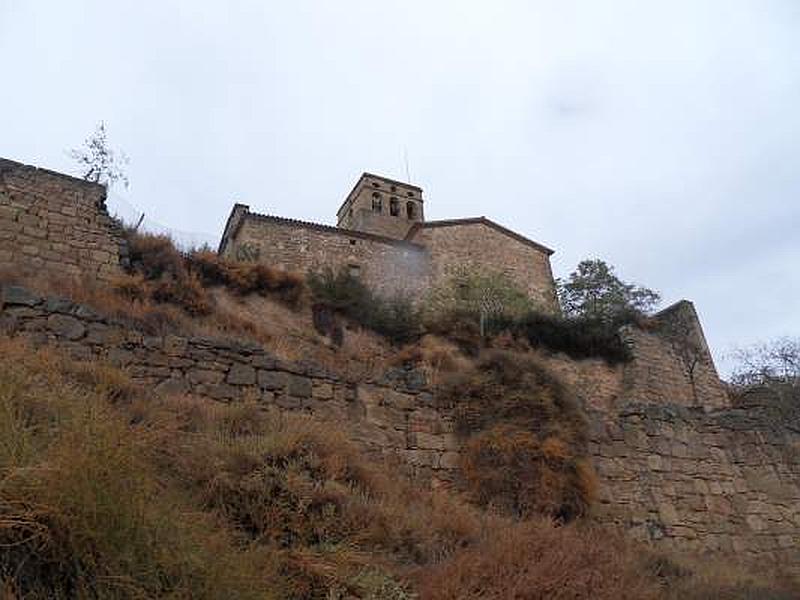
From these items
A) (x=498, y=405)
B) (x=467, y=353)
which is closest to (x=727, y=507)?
(x=498, y=405)

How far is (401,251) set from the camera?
2678 cm

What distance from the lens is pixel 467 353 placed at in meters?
19.8

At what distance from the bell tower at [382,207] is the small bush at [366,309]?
50.0ft

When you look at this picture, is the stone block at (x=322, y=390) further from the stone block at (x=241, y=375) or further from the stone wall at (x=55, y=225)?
the stone wall at (x=55, y=225)

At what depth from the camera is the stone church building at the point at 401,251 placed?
24.1m

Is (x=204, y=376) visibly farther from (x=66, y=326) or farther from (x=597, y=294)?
(x=597, y=294)

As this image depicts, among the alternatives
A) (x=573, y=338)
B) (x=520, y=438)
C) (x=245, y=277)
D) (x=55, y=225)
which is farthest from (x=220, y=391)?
(x=573, y=338)

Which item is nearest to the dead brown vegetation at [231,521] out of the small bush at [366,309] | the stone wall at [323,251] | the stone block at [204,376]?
the stone block at [204,376]

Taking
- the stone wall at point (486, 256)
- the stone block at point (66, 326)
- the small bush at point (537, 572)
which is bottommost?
the small bush at point (537, 572)

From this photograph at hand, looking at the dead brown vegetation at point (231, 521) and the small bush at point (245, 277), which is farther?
the small bush at point (245, 277)

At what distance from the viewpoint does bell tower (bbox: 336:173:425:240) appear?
121ft

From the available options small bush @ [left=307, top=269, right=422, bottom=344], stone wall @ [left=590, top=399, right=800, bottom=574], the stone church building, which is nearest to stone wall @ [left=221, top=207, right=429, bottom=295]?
the stone church building

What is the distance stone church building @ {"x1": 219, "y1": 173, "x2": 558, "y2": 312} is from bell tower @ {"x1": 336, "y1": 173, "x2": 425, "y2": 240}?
27.2 ft

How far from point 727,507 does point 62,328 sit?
875 cm
